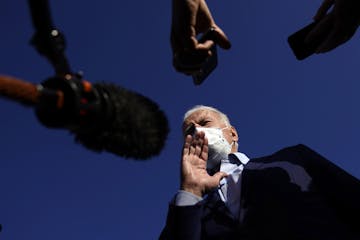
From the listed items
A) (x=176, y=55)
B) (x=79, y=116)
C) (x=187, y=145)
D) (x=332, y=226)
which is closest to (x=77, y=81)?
(x=79, y=116)

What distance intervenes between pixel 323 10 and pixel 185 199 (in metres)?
1.80

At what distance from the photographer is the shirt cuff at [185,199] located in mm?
2951

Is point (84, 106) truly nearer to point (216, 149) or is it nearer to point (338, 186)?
point (338, 186)

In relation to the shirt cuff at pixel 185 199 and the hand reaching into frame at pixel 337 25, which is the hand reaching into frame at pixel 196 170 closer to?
the shirt cuff at pixel 185 199

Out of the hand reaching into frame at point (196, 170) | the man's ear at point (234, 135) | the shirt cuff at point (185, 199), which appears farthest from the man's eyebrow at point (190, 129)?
the shirt cuff at point (185, 199)

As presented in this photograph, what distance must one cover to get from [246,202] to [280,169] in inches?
17.0

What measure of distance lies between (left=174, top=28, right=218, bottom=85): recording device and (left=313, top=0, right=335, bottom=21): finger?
663mm

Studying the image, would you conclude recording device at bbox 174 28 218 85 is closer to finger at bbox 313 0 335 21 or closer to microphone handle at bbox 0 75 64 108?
finger at bbox 313 0 335 21

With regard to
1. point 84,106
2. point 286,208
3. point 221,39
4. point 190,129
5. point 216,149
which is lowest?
point 286,208

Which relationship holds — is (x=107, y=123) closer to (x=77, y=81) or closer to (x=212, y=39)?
(x=77, y=81)

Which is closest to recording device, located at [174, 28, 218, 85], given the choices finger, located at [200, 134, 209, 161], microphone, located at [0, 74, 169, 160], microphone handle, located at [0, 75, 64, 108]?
microphone, located at [0, 74, 169, 160]

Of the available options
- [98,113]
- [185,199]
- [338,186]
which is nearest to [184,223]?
[185,199]

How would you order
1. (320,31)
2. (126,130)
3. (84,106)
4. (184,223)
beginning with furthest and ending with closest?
(184,223) → (320,31) → (126,130) → (84,106)

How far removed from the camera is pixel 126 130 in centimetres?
111
